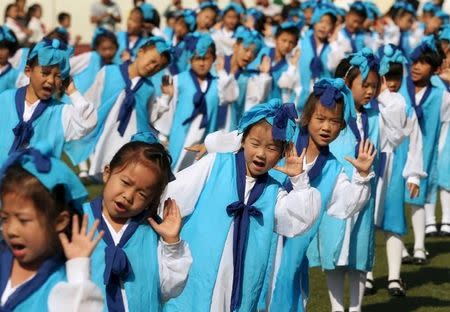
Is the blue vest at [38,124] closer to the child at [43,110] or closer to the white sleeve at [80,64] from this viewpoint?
the child at [43,110]

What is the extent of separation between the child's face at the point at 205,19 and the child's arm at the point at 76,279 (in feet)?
46.5

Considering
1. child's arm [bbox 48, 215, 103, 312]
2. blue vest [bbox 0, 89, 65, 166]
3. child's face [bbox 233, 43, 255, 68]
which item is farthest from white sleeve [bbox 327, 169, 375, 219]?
child's face [bbox 233, 43, 255, 68]

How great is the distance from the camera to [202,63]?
1286 cm

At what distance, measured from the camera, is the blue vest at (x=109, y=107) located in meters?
12.1

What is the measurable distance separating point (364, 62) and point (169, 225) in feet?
11.4

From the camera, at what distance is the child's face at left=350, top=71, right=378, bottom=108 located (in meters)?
9.20

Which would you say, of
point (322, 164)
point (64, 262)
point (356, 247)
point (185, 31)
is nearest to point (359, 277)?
point (356, 247)

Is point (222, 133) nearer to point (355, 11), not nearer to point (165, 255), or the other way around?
point (165, 255)

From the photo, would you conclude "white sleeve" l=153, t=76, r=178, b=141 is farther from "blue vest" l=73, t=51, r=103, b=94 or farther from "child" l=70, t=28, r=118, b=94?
"child" l=70, t=28, r=118, b=94

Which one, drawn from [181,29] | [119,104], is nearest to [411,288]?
[119,104]

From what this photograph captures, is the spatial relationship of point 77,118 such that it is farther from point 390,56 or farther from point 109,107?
point 109,107

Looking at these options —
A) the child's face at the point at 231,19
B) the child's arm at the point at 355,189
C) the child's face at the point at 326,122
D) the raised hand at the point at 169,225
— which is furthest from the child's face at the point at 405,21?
the raised hand at the point at 169,225

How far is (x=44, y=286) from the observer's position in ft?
17.0

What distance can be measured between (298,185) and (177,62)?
32.5ft
